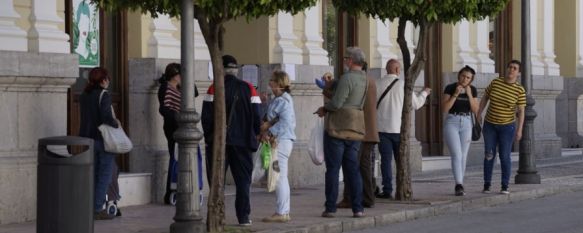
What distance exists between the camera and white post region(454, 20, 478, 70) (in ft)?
88.9

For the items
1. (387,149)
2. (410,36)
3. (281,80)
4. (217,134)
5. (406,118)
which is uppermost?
(410,36)

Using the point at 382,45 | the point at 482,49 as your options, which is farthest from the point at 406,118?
the point at 482,49

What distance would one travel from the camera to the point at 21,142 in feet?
51.6

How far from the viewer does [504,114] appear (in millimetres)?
19484

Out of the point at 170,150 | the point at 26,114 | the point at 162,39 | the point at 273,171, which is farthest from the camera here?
the point at 162,39

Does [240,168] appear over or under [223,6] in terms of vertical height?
under

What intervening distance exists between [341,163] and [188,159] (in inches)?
112

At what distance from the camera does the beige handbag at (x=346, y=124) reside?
1570cm

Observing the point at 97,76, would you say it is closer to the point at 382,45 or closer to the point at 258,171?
the point at 258,171

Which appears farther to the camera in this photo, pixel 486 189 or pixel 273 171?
A: pixel 486 189

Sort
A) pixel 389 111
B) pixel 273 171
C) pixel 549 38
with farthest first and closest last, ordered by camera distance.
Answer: pixel 549 38 < pixel 389 111 < pixel 273 171

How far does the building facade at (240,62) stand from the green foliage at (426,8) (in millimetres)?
2280

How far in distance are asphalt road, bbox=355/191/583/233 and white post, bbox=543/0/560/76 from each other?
449 inches

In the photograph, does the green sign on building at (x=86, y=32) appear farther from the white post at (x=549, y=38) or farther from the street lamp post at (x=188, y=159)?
the white post at (x=549, y=38)
